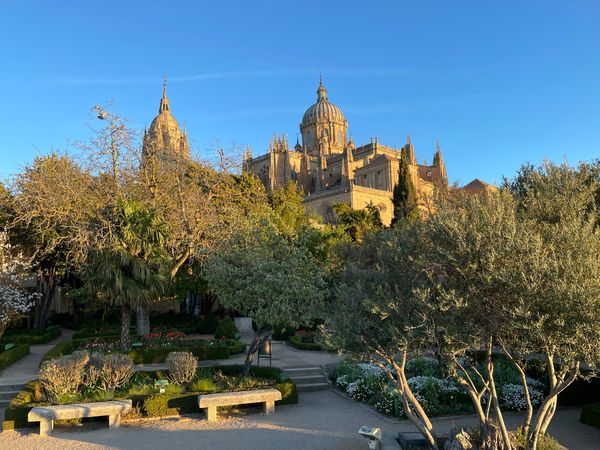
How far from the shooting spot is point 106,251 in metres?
18.4

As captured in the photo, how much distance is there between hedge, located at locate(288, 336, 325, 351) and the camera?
22.2 meters

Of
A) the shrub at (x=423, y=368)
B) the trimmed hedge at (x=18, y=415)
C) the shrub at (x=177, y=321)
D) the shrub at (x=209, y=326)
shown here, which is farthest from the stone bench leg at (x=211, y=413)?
the shrub at (x=177, y=321)

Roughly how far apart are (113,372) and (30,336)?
1651 cm

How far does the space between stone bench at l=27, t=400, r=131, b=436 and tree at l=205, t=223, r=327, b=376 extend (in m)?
4.12

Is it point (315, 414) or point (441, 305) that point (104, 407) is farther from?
point (441, 305)

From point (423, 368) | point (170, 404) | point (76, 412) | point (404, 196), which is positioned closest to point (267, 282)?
point (170, 404)

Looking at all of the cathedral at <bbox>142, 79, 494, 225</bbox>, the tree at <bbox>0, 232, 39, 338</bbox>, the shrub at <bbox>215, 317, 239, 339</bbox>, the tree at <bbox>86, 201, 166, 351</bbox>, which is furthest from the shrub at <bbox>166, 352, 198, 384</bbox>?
the cathedral at <bbox>142, 79, 494, 225</bbox>

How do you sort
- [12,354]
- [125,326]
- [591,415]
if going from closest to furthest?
[591,415] < [125,326] < [12,354]

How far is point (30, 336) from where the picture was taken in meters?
26.2

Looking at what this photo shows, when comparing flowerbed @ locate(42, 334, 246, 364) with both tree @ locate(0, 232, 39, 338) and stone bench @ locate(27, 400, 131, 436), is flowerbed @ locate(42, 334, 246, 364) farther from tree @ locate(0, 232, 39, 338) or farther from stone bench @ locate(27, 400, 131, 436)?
stone bench @ locate(27, 400, 131, 436)

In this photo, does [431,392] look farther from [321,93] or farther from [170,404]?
[321,93]

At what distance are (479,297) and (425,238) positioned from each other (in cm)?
136

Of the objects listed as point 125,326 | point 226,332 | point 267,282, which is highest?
point 267,282

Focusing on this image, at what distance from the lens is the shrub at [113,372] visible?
40.9ft
